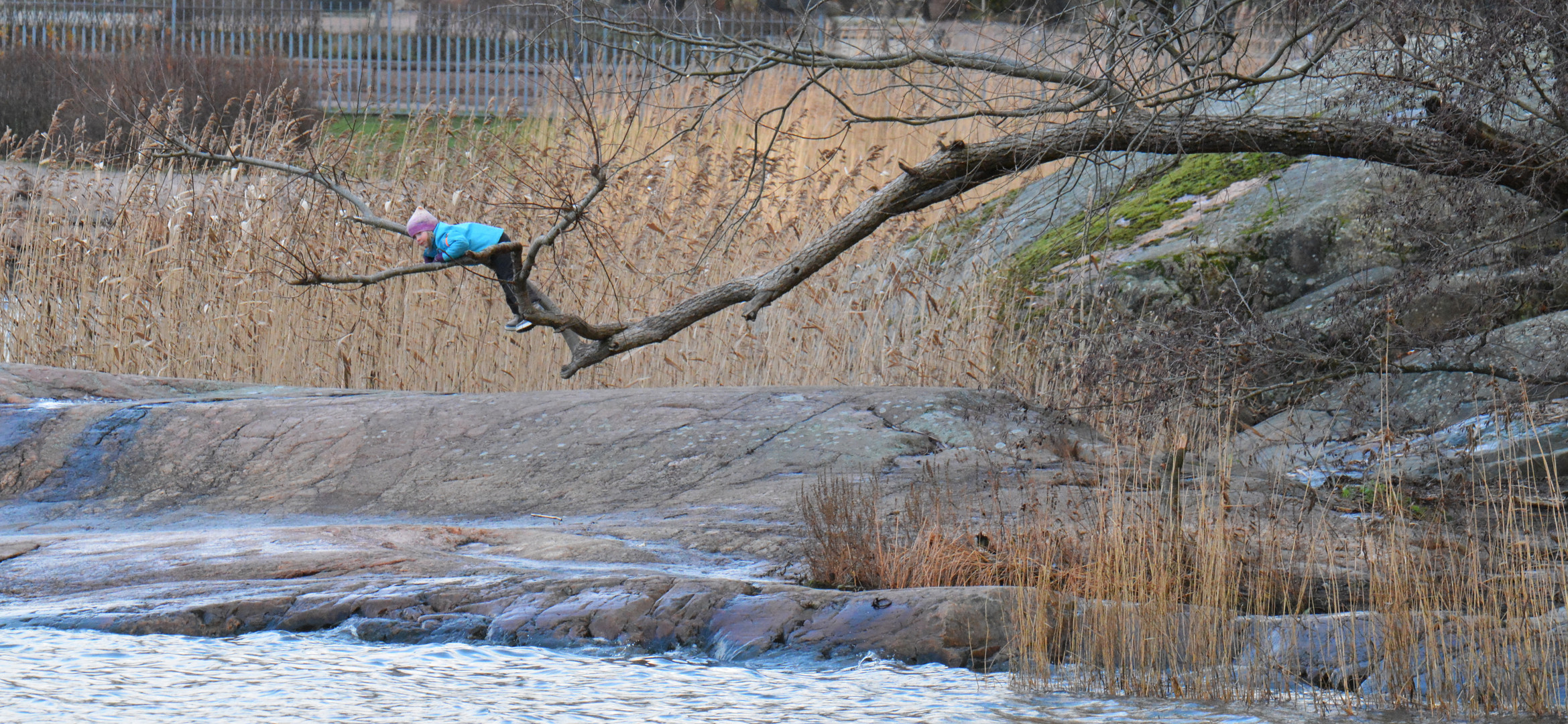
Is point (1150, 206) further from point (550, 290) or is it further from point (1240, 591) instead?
point (1240, 591)

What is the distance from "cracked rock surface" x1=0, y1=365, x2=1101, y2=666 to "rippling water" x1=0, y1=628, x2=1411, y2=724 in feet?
0.37

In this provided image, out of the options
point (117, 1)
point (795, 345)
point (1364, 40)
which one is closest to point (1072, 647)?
point (1364, 40)

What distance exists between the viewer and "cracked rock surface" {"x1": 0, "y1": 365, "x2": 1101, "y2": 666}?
14.3ft

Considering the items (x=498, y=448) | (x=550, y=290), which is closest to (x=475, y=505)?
(x=498, y=448)

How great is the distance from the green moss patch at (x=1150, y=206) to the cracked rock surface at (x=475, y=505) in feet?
8.36

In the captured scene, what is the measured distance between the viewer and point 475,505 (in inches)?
254

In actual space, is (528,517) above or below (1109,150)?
below

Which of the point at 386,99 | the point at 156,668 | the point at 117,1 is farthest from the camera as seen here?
the point at 117,1

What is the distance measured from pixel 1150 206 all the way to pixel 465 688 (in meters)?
7.10

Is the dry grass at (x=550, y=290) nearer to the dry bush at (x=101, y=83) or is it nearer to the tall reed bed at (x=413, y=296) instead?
the tall reed bed at (x=413, y=296)

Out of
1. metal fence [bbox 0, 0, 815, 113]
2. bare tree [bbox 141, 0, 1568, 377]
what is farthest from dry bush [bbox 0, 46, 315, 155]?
bare tree [bbox 141, 0, 1568, 377]

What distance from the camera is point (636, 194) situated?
9734 mm

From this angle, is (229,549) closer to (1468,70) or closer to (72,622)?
(72,622)

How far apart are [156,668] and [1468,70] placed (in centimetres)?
541
